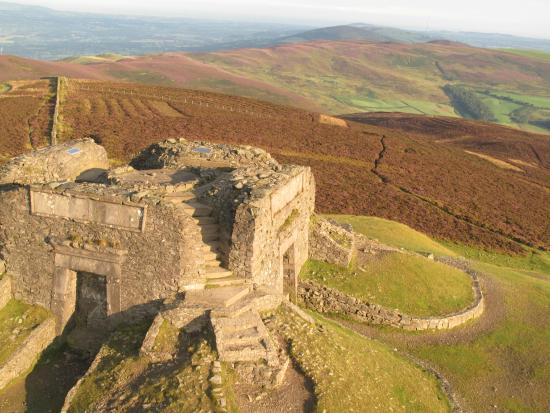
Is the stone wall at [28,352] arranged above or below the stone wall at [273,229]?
below

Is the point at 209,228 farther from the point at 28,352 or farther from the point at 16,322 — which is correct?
the point at 16,322

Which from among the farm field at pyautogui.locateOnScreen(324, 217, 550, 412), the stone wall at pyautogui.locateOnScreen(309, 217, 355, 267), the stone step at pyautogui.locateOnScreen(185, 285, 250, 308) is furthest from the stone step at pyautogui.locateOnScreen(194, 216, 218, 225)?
the farm field at pyautogui.locateOnScreen(324, 217, 550, 412)

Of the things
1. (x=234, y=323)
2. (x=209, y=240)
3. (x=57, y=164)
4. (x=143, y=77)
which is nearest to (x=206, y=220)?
(x=209, y=240)

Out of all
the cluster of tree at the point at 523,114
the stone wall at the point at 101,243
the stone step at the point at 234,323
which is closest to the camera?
the stone step at the point at 234,323

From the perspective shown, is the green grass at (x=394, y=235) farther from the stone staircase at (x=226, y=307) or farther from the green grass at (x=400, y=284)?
the stone staircase at (x=226, y=307)

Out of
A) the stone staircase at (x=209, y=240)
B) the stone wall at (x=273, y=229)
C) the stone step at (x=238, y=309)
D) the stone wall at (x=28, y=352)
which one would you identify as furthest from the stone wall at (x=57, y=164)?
the stone step at (x=238, y=309)

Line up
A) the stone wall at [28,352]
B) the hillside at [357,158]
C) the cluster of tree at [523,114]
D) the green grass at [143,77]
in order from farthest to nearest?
the cluster of tree at [523,114]
the green grass at [143,77]
the hillside at [357,158]
the stone wall at [28,352]

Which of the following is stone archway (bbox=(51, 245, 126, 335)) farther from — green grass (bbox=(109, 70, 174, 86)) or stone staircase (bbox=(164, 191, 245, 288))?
green grass (bbox=(109, 70, 174, 86))
